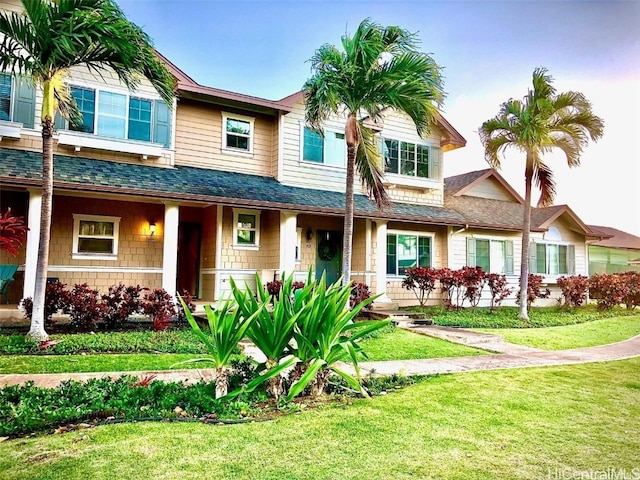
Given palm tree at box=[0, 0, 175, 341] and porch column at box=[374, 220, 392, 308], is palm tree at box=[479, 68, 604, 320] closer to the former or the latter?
porch column at box=[374, 220, 392, 308]

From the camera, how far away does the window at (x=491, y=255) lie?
17.2 m

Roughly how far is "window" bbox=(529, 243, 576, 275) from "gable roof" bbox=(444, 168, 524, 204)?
269 centimetres

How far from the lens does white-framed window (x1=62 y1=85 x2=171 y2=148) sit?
11773 mm

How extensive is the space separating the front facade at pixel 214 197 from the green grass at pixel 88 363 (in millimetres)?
3477

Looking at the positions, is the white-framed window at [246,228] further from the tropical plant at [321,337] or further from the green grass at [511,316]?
the tropical plant at [321,337]

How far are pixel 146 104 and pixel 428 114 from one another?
7.31 m

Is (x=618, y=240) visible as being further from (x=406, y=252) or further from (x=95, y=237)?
(x=95, y=237)

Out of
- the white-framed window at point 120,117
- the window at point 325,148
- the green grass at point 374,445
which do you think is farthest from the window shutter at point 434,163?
the green grass at point 374,445

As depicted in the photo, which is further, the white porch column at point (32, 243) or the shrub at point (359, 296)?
the shrub at point (359, 296)

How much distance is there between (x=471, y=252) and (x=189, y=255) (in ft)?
32.4

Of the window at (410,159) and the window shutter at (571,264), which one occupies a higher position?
the window at (410,159)

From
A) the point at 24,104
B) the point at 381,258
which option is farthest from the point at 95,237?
the point at 381,258

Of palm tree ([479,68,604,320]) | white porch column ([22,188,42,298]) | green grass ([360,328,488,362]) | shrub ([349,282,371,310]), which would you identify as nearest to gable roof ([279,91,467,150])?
palm tree ([479,68,604,320])

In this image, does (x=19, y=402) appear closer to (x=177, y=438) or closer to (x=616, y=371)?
(x=177, y=438)
